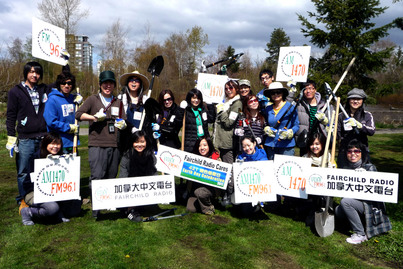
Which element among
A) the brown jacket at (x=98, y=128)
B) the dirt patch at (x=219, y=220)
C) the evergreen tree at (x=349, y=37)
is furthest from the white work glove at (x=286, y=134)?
the evergreen tree at (x=349, y=37)

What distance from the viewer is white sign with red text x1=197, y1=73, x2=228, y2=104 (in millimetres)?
6812

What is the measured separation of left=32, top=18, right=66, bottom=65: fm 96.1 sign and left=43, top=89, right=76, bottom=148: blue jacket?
3.19ft

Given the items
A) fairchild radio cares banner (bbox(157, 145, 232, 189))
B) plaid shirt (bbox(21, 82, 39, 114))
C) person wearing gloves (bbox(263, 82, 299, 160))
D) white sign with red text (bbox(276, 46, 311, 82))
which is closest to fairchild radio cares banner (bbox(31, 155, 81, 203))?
plaid shirt (bbox(21, 82, 39, 114))

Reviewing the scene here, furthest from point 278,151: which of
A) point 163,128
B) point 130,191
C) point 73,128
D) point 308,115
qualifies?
point 73,128

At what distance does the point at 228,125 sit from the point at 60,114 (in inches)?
111

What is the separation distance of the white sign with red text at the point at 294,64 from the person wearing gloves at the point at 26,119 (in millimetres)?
4231

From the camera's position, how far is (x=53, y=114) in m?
4.99

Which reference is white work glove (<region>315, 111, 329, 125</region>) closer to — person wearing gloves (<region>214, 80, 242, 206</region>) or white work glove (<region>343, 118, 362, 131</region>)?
white work glove (<region>343, 118, 362, 131</region>)

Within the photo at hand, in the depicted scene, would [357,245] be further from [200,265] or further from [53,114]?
[53,114]

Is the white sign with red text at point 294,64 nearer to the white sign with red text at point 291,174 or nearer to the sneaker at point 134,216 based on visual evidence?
the white sign with red text at point 291,174

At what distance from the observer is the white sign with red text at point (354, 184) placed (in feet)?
14.4

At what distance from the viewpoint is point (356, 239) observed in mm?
4531

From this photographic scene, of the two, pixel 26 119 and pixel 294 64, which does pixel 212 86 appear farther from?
pixel 26 119

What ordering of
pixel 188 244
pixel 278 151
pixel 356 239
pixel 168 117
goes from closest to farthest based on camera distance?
pixel 188 244 → pixel 356 239 → pixel 278 151 → pixel 168 117
